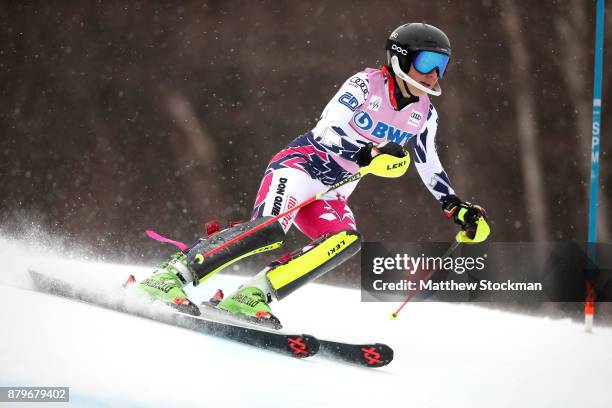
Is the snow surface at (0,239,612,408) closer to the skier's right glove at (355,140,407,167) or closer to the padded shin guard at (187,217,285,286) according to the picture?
the padded shin guard at (187,217,285,286)

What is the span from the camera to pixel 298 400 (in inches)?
116

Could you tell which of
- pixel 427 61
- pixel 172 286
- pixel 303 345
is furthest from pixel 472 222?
pixel 172 286

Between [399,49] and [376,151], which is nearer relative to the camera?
[376,151]

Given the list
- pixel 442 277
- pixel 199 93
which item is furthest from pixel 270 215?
pixel 199 93

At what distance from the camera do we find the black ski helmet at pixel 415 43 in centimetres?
371

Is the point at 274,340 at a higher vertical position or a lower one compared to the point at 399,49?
lower

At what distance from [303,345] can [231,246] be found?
24.0 inches

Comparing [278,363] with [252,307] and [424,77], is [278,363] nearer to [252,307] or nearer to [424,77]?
[252,307]

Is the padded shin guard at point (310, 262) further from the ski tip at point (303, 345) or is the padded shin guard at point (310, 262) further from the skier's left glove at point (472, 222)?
the skier's left glove at point (472, 222)

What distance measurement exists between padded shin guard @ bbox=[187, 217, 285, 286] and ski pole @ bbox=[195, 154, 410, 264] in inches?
0.5

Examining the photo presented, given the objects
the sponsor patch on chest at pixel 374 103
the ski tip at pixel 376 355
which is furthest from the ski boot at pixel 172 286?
the sponsor patch on chest at pixel 374 103

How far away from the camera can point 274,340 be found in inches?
137

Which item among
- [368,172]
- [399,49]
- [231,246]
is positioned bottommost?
[231,246]

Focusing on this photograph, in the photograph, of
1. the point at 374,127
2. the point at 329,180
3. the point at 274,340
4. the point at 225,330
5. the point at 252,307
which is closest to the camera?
the point at 274,340
